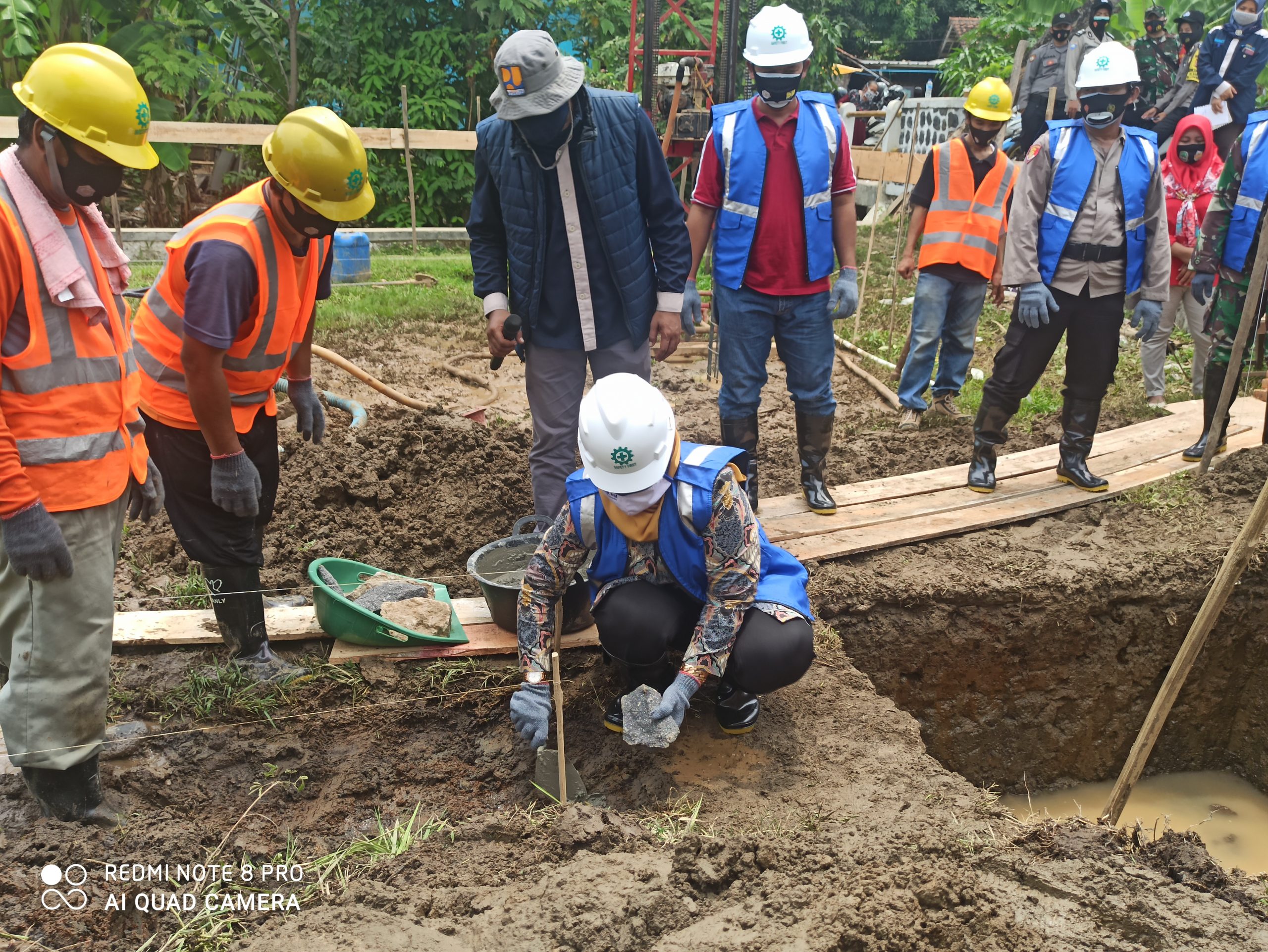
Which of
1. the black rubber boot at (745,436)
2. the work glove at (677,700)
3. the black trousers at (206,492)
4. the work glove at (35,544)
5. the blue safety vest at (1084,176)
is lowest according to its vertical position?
the work glove at (677,700)

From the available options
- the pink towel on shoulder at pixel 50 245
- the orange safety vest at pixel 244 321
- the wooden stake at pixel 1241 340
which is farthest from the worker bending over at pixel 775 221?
the pink towel on shoulder at pixel 50 245

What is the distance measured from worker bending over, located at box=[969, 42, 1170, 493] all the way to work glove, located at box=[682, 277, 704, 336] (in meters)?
1.52

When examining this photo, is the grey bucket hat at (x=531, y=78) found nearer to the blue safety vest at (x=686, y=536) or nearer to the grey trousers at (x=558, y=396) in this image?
the grey trousers at (x=558, y=396)

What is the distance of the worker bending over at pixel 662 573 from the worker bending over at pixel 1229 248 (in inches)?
128

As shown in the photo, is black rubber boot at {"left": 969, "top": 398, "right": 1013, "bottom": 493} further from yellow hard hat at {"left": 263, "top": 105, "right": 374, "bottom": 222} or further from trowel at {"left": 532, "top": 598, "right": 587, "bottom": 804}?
yellow hard hat at {"left": 263, "top": 105, "right": 374, "bottom": 222}

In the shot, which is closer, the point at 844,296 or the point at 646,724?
the point at 646,724

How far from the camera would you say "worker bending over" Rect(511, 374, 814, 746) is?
9.05 feet

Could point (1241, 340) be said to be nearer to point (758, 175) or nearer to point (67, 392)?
point (758, 175)

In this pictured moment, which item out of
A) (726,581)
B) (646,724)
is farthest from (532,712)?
(726,581)

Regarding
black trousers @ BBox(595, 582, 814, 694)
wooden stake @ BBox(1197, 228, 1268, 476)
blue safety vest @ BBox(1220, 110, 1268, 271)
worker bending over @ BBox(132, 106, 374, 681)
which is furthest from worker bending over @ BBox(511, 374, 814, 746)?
blue safety vest @ BBox(1220, 110, 1268, 271)

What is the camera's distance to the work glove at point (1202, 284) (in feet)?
17.3

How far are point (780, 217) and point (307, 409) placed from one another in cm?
212

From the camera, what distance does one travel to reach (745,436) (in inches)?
174

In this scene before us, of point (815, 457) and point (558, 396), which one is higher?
point (558, 396)
